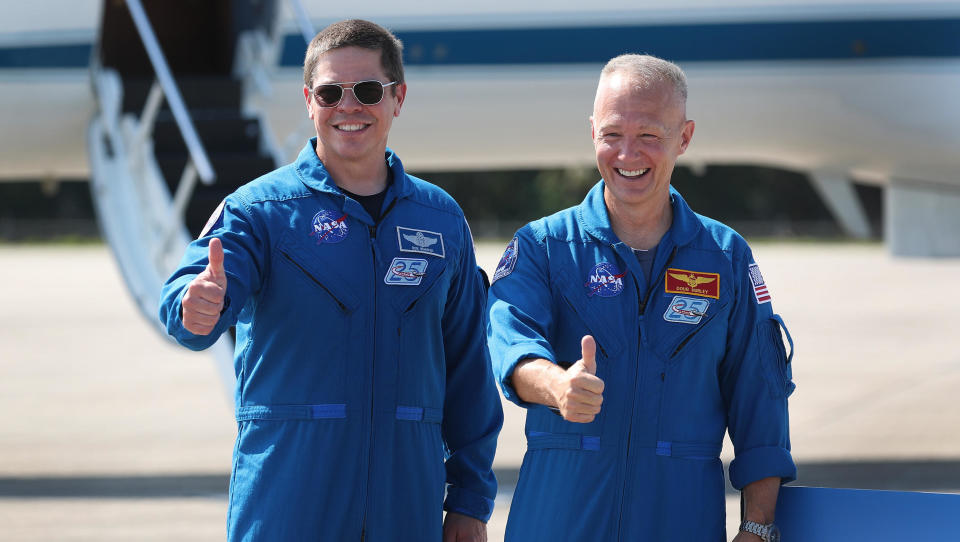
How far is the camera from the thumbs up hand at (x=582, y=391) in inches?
87.3

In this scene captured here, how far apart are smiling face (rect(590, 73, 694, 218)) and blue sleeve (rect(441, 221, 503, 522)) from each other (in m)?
0.45

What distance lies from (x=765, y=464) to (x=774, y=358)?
22 cm

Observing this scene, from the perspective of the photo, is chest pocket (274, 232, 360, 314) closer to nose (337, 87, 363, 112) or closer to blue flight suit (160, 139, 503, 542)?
blue flight suit (160, 139, 503, 542)

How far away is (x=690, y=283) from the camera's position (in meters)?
2.62

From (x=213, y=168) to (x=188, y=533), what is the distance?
1960 millimetres

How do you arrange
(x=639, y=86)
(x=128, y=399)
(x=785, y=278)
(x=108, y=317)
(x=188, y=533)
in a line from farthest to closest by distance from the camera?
(x=785, y=278)
(x=108, y=317)
(x=128, y=399)
(x=188, y=533)
(x=639, y=86)

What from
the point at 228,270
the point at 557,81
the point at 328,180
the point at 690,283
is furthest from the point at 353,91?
the point at 557,81

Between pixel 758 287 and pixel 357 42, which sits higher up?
pixel 357 42

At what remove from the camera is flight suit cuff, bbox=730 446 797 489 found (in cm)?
258

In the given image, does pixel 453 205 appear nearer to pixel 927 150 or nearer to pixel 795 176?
pixel 927 150

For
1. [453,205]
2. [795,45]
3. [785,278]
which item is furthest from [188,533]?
[785,278]

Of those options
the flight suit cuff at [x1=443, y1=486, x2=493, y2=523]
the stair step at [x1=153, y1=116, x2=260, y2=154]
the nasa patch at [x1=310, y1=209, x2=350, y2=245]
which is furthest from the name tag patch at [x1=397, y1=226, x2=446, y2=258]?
the stair step at [x1=153, y1=116, x2=260, y2=154]

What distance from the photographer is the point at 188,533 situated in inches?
244

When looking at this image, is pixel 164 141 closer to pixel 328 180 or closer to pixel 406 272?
pixel 328 180
